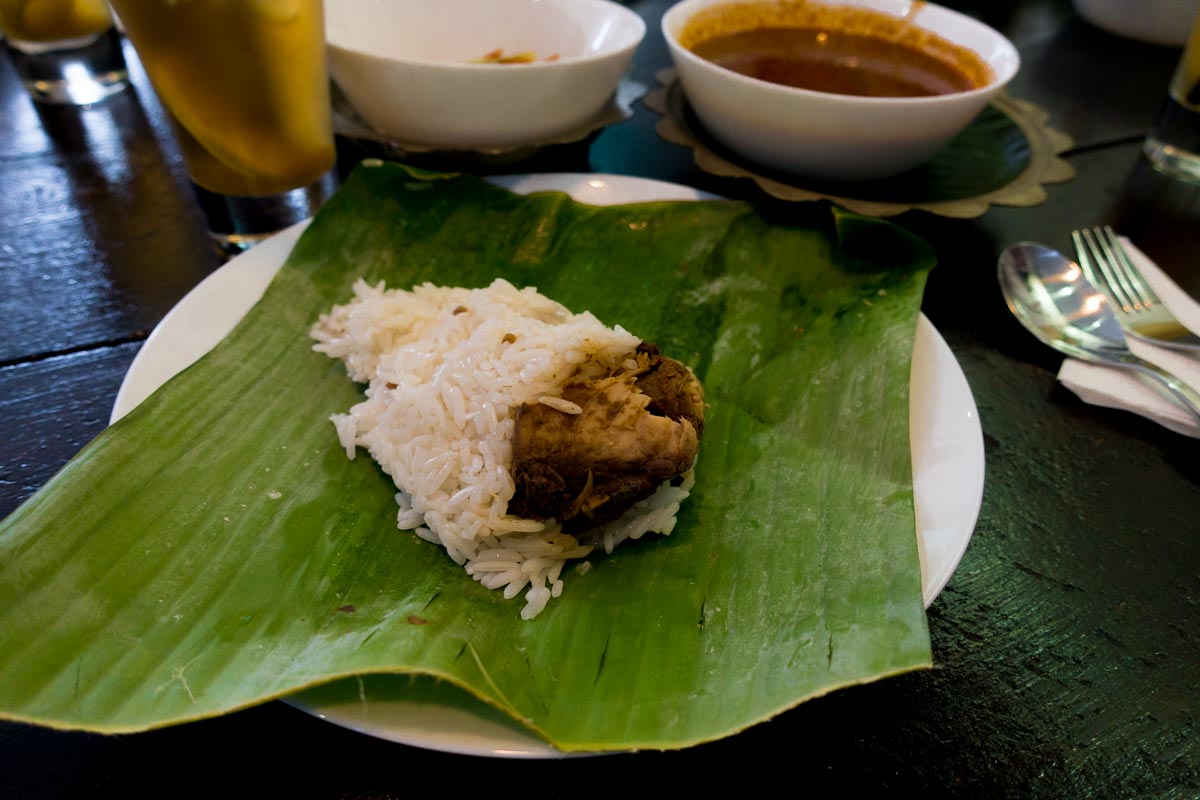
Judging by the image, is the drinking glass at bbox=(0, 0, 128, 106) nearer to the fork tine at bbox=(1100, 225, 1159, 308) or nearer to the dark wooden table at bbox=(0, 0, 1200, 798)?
the dark wooden table at bbox=(0, 0, 1200, 798)

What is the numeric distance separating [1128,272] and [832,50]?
1510 mm

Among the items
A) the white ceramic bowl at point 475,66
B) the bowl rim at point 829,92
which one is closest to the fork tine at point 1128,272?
the bowl rim at point 829,92

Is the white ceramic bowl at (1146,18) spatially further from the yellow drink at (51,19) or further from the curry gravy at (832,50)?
the yellow drink at (51,19)

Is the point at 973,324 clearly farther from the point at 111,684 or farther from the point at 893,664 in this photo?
the point at 111,684

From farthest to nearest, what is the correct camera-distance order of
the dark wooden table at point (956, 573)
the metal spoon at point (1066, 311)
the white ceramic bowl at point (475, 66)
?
1. the white ceramic bowl at point (475, 66)
2. the metal spoon at point (1066, 311)
3. the dark wooden table at point (956, 573)

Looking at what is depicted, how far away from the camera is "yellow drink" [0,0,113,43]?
311cm

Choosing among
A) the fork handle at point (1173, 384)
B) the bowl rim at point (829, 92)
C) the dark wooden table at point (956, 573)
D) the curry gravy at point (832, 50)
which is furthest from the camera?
the curry gravy at point (832, 50)

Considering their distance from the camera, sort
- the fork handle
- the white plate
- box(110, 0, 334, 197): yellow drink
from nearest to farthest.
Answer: the white plate
box(110, 0, 334, 197): yellow drink
the fork handle

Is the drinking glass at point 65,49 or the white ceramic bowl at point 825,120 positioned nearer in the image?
the white ceramic bowl at point 825,120

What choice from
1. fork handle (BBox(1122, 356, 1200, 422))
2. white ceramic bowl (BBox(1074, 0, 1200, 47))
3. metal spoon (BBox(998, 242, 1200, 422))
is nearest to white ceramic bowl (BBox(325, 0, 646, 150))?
metal spoon (BBox(998, 242, 1200, 422))

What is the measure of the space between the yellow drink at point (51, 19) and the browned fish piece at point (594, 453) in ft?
10.5

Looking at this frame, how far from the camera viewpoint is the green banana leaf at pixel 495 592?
124cm

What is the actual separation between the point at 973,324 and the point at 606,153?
1690 mm

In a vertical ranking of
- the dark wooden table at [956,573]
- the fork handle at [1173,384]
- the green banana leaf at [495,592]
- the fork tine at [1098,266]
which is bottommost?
the dark wooden table at [956,573]
